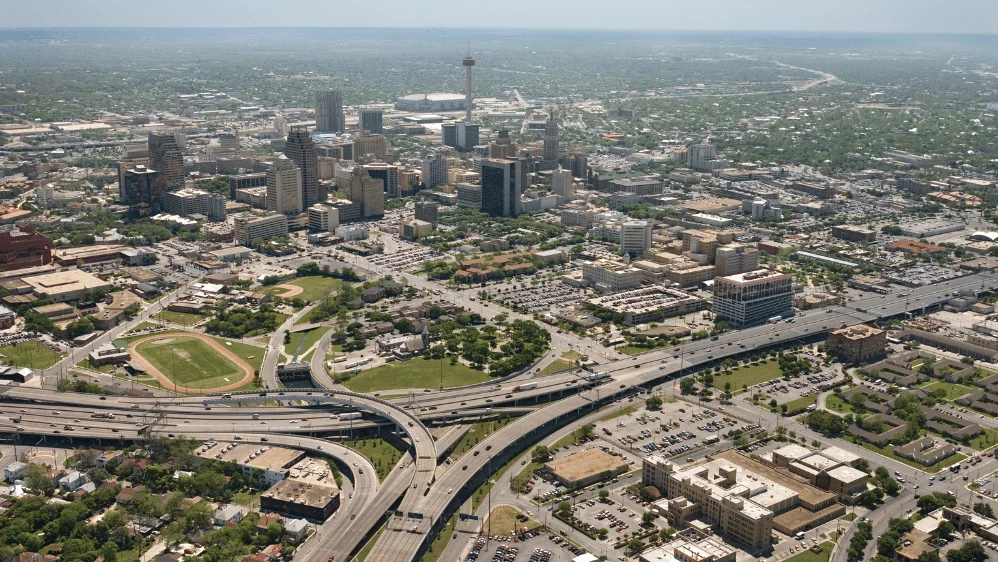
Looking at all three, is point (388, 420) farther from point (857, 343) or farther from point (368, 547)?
point (857, 343)

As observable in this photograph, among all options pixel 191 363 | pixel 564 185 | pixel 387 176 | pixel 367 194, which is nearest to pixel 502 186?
pixel 564 185

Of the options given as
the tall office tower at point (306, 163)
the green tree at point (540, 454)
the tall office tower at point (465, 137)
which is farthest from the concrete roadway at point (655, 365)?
the tall office tower at point (465, 137)

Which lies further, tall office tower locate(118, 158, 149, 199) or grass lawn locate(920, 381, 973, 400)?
tall office tower locate(118, 158, 149, 199)

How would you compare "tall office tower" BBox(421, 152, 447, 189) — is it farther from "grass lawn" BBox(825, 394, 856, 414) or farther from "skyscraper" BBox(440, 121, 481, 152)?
"grass lawn" BBox(825, 394, 856, 414)

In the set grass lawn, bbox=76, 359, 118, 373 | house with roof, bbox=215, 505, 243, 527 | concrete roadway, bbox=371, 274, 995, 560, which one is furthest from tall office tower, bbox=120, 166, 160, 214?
house with roof, bbox=215, 505, 243, 527

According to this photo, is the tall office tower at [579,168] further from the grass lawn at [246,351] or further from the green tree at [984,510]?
the green tree at [984,510]

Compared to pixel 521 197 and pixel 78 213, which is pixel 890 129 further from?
pixel 78 213

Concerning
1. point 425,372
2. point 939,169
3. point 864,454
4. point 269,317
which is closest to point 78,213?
point 269,317
